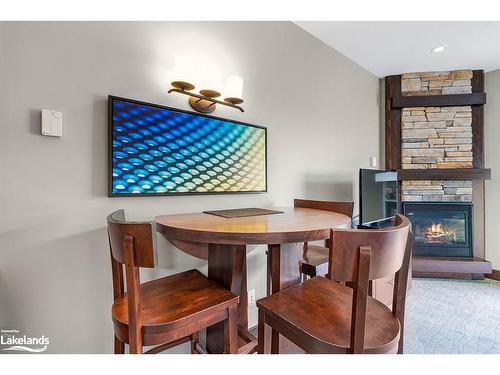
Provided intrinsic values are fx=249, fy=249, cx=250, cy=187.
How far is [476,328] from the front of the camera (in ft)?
6.53

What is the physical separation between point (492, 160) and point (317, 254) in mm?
3050

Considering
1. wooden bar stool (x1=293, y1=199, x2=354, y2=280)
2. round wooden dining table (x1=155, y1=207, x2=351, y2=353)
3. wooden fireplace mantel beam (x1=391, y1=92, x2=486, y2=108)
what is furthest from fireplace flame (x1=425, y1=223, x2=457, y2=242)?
round wooden dining table (x1=155, y1=207, x2=351, y2=353)

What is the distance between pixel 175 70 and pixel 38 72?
69cm

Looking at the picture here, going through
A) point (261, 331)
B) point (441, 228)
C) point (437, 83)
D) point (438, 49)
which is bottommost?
point (261, 331)

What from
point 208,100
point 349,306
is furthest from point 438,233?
point 208,100

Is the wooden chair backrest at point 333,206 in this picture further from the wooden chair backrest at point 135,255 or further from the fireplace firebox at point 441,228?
the fireplace firebox at point 441,228

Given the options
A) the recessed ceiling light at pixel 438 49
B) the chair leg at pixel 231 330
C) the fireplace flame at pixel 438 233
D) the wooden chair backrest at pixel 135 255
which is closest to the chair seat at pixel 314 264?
the chair leg at pixel 231 330

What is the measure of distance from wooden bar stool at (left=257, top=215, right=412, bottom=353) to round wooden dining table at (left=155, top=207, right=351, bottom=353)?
0.59ft

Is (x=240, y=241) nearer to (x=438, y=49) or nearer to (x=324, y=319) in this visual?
(x=324, y=319)

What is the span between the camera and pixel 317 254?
5.81 feet

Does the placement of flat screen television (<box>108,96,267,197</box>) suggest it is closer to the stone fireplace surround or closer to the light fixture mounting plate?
the light fixture mounting plate

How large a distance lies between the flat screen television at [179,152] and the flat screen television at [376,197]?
1.04 m

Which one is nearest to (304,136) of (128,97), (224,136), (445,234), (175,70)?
(224,136)

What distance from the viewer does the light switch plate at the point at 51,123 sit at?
3.73 ft
